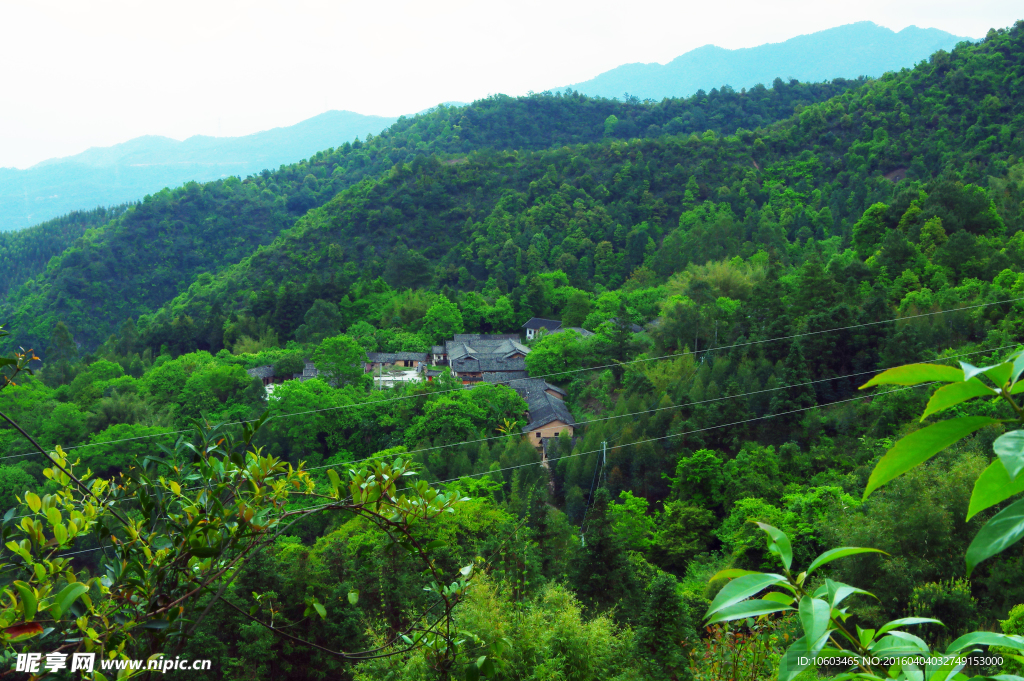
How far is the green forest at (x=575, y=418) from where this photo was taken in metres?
1.33

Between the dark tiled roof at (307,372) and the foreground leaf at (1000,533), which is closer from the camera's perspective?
the foreground leaf at (1000,533)

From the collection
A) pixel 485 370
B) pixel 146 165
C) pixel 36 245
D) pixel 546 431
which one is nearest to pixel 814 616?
pixel 546 431

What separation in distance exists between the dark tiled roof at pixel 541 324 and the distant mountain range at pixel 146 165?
83577mm

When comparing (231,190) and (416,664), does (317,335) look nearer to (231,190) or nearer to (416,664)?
→ (416,664)

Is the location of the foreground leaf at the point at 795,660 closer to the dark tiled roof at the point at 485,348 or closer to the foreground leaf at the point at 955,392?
the foreground leaf at the point at 955,392

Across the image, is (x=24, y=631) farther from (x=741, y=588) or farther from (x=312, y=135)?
(x=312, y=135)

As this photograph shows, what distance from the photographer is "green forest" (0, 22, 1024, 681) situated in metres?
1.33

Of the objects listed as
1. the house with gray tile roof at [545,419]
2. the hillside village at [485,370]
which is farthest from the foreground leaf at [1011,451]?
the hillside village at [485,370]

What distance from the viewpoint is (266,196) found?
51.2 metres

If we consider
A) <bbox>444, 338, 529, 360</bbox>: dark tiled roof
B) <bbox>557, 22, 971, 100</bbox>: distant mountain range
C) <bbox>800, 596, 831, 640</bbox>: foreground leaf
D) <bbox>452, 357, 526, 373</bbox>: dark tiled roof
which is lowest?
<bbox>452, 357, 526, 373</bbox>: dark tiled roof

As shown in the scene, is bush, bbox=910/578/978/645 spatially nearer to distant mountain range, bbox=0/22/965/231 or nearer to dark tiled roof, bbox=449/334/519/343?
dark tiled roof, bbox=449/334/519/343

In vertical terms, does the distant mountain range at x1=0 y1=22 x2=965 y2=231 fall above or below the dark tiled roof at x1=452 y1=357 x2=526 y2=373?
above

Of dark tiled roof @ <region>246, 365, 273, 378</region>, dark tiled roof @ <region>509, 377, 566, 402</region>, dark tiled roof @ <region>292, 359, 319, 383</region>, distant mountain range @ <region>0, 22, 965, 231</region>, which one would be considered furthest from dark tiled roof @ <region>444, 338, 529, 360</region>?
distant mountain range @ <region>0, 22, 965, 231</region>

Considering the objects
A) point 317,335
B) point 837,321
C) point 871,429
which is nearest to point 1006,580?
point 871,429
